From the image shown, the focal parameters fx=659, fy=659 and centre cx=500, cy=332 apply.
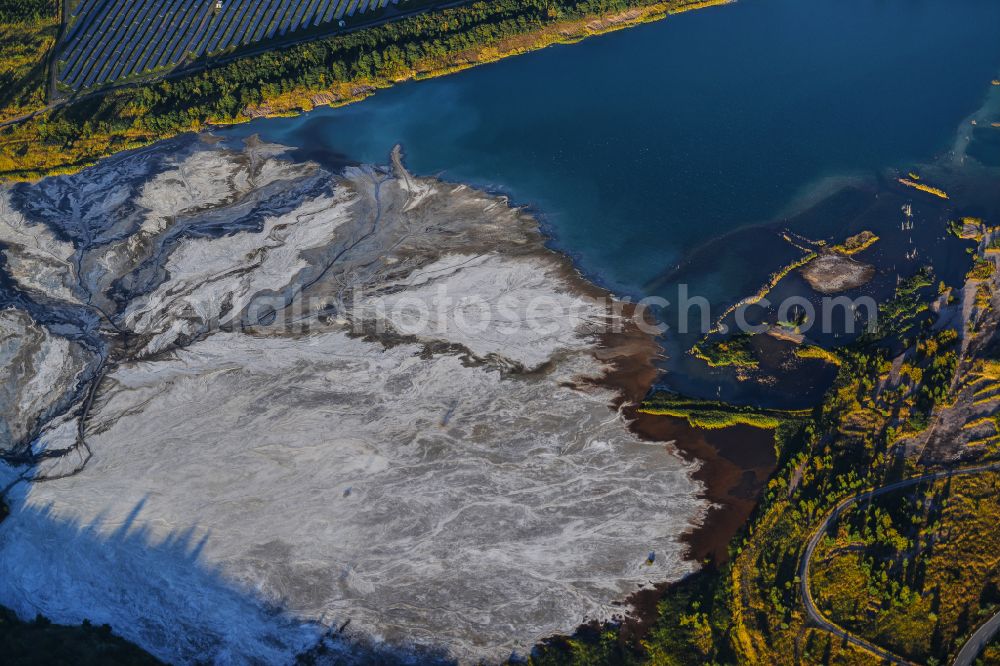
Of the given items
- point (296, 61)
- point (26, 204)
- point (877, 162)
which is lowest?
point (877, 162)

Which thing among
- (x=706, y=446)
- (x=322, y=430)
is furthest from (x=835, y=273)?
(x=322, y=430)

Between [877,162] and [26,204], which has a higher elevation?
[26,204]

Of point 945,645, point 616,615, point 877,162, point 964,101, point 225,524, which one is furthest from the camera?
point 964,101

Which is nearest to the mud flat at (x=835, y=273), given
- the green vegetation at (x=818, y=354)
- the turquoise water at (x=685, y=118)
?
the green vegetation at (x=818, y=354)

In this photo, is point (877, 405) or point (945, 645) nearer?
point (945, 645)

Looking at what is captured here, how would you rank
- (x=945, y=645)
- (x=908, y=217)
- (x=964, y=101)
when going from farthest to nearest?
(x=964, y=101) → (x=908, y=217) → (x=945, y=645)

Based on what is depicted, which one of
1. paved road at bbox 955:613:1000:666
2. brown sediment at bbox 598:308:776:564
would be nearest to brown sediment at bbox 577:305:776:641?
brown sediment at bbox 598:308:776:564

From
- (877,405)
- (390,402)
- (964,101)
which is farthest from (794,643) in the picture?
(964,101)

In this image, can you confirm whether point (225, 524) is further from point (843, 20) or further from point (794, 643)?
point (843, 20)
